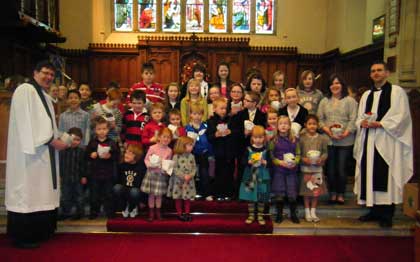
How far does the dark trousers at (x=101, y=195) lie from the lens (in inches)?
192

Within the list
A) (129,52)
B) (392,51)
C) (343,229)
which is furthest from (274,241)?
(129,52)

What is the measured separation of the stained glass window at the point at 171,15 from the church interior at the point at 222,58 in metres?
0.03

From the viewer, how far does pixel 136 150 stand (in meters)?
4.77

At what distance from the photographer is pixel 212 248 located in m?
4.40

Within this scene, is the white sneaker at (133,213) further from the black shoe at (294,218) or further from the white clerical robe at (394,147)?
the white clerical robe at (394,147)

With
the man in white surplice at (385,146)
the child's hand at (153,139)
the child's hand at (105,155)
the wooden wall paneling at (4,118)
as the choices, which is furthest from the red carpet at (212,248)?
the wooden wall paneling at (4,118)

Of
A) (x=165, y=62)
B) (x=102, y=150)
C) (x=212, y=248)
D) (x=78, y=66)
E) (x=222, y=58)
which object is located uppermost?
(x=222, y=58)

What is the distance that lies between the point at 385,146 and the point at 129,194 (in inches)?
122

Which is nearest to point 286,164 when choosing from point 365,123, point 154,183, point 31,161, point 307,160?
point 307,160

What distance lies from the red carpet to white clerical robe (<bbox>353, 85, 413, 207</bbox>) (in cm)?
51

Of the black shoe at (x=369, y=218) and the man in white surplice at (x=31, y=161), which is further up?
the man in white surplice at (x=31, y=161)

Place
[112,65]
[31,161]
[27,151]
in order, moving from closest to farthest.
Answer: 1. [27,151]
2. [31,161]
3. [112,65]

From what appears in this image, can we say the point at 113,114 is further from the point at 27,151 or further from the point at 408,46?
the point at 408,46

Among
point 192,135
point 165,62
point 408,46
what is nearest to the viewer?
point 192,135
